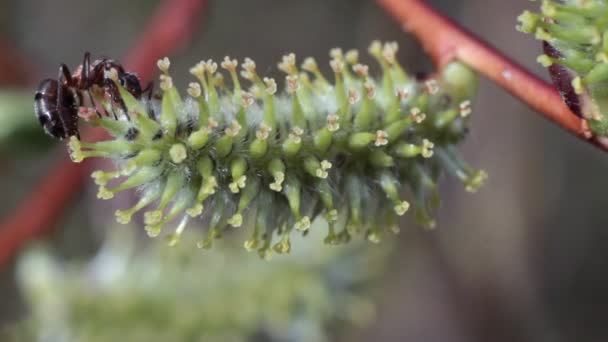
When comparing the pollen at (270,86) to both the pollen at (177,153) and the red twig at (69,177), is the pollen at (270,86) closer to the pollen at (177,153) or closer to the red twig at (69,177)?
the pollen at (177,153)

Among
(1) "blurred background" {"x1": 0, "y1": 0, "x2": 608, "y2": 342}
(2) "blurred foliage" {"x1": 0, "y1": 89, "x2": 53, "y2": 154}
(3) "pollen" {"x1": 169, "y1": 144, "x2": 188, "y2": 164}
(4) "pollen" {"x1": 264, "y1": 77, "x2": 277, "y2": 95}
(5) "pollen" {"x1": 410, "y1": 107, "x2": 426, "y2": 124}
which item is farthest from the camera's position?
(1) "blurred background" {"x1": 0, "y1": 0, "x2": 608, "y2": 342}

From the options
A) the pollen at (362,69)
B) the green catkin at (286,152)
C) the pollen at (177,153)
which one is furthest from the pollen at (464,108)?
the pollen at (177,153)

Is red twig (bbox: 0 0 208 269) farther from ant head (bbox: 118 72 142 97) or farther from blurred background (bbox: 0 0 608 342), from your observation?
blurred background (bbox: 0 0 608 342)

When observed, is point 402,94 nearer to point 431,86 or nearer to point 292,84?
point 431,86

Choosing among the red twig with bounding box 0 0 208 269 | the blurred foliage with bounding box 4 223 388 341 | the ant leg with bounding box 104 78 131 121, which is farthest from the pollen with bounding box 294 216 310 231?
the red twig with bounding box 0 0 208 269

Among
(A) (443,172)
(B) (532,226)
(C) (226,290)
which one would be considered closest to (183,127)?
(A) (443,172)

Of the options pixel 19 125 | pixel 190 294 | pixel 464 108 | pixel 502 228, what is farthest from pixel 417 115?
pixel 502 228
